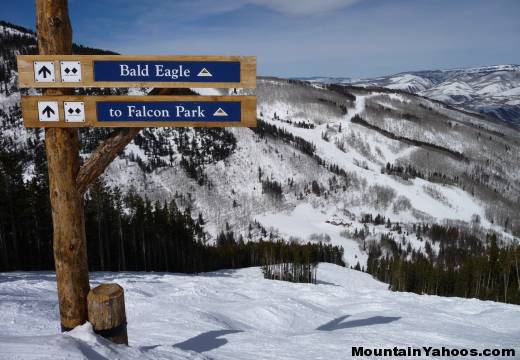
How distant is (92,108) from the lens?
17.9 feet

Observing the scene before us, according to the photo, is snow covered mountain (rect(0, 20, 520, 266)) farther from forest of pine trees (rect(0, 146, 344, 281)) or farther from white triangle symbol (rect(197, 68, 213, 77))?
white triangle symbol (rect(197, 68, 213, 77))

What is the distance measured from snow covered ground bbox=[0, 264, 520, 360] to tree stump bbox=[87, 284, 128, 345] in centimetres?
16

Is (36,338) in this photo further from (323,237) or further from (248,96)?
(323,237)

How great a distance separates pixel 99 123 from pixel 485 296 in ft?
214

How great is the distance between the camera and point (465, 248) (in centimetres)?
12119

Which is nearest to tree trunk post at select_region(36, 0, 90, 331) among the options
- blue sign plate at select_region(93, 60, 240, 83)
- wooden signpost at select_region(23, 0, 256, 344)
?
wooden signpost at select_region(23, 0, 256, 344)

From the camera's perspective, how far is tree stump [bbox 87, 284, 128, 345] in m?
5.62

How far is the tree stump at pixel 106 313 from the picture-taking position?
18.4 ft

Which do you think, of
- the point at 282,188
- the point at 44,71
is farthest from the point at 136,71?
the point at 282,188

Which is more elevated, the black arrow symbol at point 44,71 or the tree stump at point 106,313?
the black arrow symbol at point 44,71

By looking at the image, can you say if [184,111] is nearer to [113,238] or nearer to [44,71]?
[44,71]

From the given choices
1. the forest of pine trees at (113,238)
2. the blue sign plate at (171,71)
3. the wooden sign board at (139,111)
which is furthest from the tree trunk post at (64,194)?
the forest of pine trees at (113,238)

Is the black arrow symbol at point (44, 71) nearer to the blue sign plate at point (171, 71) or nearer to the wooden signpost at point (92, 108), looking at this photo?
the wooden signpost at point (92, 108)

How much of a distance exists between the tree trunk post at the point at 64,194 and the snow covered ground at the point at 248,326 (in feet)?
1.51
